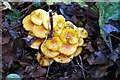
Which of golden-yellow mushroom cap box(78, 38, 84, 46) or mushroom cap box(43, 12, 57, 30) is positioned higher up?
mushroom cap box(43, 12, 57, 30)

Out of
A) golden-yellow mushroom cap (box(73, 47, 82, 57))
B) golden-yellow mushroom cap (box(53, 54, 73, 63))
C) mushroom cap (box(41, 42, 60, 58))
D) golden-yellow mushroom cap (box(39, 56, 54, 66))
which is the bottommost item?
golden-yellow mushroom cap (box(39, 56, 54, 66))

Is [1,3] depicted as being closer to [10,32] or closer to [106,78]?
[10,32]

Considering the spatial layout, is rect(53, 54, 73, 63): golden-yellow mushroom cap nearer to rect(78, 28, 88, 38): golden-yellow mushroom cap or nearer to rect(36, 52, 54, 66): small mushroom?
rect(36, 52, 54, 66): small mushroom

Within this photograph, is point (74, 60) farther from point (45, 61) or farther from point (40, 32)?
point (40, 32)

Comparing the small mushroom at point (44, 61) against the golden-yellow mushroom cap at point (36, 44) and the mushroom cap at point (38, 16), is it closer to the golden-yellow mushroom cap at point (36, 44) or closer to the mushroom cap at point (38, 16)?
the golden-yellow mushroom cap at point (36, 44)

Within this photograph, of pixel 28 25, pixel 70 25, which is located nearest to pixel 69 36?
pixel 70 25

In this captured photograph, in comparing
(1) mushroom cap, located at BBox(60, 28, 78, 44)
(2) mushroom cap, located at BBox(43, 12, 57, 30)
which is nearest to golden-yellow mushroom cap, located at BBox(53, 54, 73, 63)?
(1) mushroom cap, located at BBox(60, 28, 78, 44)

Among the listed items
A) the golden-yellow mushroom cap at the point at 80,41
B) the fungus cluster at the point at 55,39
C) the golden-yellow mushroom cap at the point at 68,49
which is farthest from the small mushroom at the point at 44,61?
the golden-yellow mushroom cap at the point at 80,41

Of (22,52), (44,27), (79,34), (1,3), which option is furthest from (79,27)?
(1,3)
